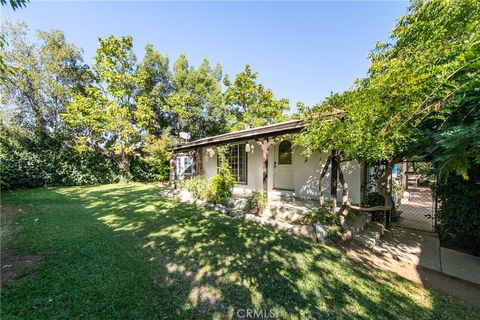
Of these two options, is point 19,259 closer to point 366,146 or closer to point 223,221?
point 223,221

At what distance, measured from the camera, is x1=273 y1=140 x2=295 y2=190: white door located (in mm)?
8336

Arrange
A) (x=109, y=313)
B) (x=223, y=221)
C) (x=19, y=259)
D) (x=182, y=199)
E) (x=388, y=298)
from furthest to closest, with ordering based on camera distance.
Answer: (x=182, y=199), (x=223, y=221), (x=19, y=259), (x=388, y=298), (x=109, y=313)

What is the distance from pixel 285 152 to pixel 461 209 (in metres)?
5.28

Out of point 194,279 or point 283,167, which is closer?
point 194,279

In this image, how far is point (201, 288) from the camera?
2.82 metres

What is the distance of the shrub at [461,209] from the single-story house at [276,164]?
2110 millimetres

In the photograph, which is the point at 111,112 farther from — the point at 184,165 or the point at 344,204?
the point at 344,204

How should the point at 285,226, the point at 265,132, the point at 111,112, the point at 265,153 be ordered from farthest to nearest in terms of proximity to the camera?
the point at 111,112 → the point at 265,153 → the point at 265,132 → the point at 285,226

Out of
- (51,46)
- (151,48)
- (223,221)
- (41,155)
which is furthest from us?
(151,48)

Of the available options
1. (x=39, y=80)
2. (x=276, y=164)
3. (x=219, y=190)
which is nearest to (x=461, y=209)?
(x=276, y=164)

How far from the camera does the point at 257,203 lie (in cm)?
624

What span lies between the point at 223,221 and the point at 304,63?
32.3ft

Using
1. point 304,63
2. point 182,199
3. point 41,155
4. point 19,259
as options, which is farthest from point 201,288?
point 41,155

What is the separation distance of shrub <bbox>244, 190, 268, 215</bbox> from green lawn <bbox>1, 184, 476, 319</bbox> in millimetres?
1210
